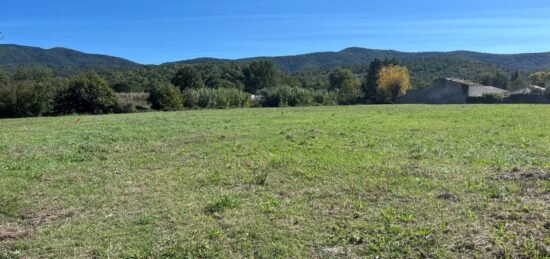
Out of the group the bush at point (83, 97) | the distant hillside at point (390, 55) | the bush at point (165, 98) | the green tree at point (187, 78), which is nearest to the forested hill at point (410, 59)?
the distant hillside at point (390, 55)

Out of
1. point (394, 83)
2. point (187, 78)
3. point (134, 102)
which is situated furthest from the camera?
point (394, 83)

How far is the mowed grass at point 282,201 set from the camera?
4633mm

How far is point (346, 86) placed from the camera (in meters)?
93.7

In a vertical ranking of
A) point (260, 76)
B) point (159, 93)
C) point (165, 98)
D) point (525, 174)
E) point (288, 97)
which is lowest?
point (525, 174)

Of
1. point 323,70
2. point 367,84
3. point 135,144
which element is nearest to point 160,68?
point 367,84

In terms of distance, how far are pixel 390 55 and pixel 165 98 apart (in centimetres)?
12712

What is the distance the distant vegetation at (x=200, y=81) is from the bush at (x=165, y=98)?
0.10 meters

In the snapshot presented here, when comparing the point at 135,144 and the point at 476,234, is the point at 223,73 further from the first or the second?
the point at 476,234

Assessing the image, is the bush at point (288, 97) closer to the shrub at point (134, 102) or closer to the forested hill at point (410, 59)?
the shrub at point (134, 102)

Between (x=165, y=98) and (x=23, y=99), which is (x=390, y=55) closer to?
(x=165, y=98)

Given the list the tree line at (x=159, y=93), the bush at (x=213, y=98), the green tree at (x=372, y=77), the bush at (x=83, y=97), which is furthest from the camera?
the green tree at (x=372, y=77)

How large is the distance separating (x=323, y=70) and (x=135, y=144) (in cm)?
14471

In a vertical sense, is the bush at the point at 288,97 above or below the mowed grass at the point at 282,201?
above

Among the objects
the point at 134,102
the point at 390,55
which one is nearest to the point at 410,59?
the point at 390,55
